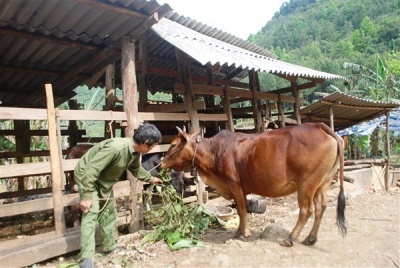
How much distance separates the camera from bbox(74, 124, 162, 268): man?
3652 mm

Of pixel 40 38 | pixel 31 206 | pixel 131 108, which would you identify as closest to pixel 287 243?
pixel 131 108

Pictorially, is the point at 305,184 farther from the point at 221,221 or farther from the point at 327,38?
the point at 327,38

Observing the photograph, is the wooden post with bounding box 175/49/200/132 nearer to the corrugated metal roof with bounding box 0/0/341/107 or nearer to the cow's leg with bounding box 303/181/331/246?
the corrugated metal roof with bounding box 0/0/341/107

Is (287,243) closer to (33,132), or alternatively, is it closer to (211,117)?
(211,117)

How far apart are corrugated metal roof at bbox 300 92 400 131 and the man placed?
6247 mm

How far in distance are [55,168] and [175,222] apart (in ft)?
5.95

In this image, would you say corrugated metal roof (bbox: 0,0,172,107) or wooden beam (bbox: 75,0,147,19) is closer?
wooden beam (bbox: 75,0,147,19)

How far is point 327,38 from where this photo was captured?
74.3 metres

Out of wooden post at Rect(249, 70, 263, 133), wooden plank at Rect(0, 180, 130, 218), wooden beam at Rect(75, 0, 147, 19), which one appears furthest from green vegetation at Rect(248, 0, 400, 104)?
wooden plank at Rect(0, 180, 130, 218)

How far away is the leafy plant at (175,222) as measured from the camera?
454 cm

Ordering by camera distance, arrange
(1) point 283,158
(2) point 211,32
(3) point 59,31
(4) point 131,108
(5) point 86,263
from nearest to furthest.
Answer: (5) point 86,263, (1) point 283,158, (4) point 131,108, (3) point 59,31, (2) point 211,32

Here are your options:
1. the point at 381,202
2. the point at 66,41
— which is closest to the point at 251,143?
the point at 66,41

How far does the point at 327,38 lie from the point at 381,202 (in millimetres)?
74087

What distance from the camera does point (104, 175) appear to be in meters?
4.04
